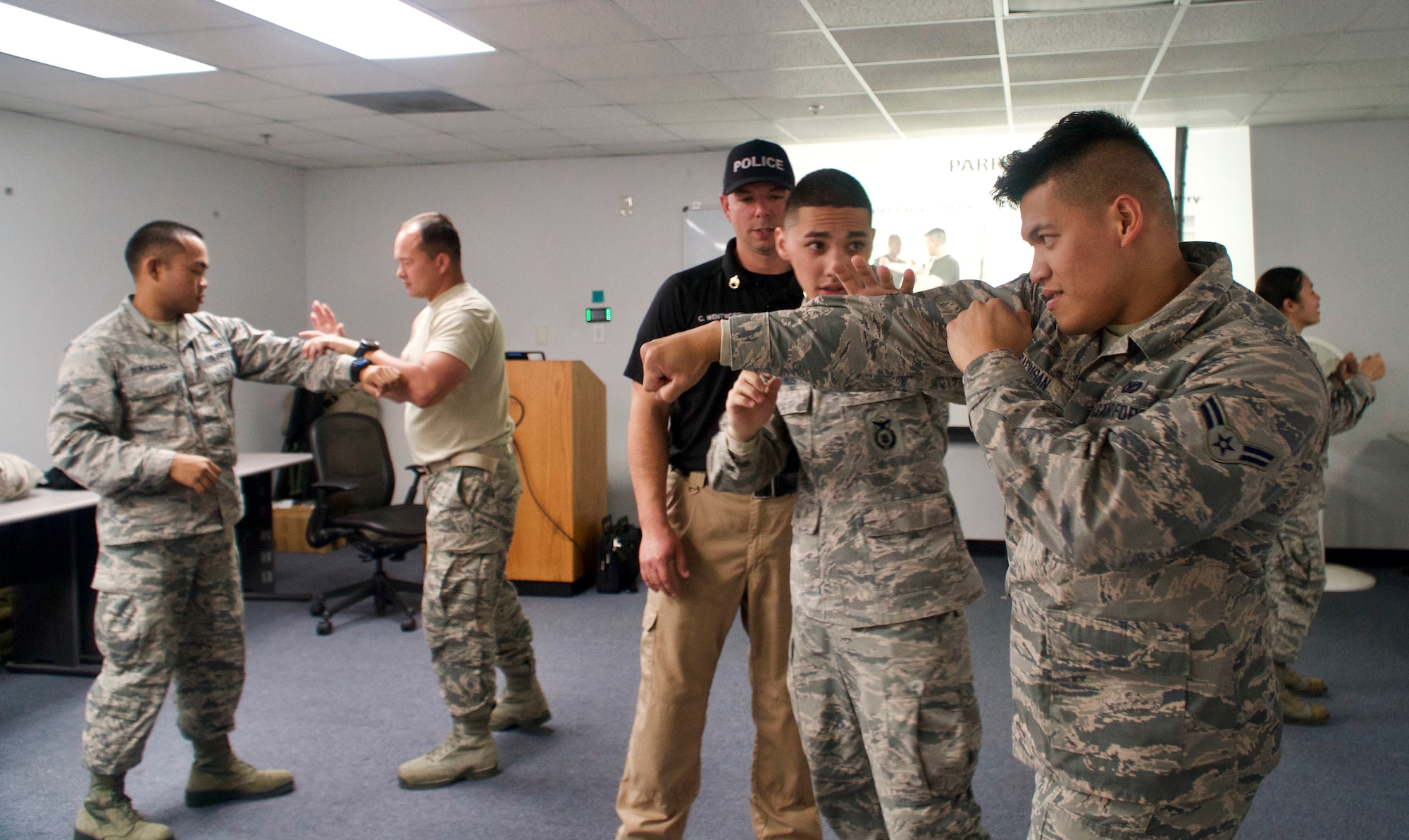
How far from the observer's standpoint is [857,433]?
1.63m

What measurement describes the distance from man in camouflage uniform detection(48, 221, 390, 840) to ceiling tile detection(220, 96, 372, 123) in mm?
2462

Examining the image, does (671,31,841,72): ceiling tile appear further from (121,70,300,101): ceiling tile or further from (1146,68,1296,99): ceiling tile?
(121,70,300,101): ceiling tile

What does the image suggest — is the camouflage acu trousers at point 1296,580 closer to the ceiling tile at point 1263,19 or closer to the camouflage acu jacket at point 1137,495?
the ceiling tile at point 1263,19

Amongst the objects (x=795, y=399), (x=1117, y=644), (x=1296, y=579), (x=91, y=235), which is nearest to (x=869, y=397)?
(x=795, y=399)

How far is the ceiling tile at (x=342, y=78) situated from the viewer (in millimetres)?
4172

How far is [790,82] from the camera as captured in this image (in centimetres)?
446

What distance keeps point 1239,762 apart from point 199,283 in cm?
264

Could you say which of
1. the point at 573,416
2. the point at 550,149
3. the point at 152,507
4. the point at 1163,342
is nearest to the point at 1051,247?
the point at 1163,342

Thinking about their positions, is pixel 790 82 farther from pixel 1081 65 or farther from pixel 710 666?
pixel 710 666

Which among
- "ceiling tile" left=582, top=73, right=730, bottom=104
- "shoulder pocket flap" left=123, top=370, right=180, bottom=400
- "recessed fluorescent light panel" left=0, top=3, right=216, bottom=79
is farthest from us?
"ceiling tile" left=582, top=73, right=730, bottom=104

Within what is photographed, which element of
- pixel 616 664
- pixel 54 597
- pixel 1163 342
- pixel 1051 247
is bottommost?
pixel 616 664

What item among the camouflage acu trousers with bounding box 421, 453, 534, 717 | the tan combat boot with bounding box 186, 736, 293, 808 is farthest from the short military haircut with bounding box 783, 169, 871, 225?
the tan combat boot with bounding box 186, 736, 293, 808

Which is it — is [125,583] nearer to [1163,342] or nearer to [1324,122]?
[1163,342]

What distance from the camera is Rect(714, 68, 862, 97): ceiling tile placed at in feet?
14.1
